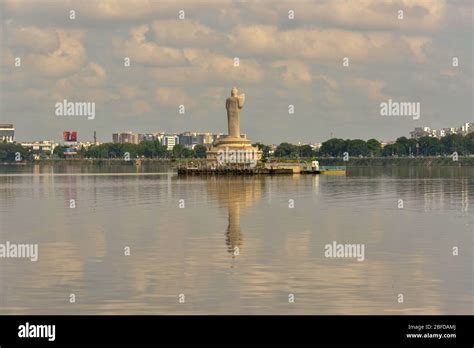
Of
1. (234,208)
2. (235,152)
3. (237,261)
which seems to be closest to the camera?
(237,261)

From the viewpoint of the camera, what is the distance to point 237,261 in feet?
114

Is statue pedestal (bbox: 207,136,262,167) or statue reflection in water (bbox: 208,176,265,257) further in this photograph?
statue pedestal (bbox: 207,136,262,167)

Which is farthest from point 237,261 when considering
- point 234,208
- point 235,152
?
point 235,152

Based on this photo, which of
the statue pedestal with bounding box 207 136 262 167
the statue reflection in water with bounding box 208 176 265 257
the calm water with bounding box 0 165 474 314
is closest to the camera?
the calm water with bounding box 0 165 474 314

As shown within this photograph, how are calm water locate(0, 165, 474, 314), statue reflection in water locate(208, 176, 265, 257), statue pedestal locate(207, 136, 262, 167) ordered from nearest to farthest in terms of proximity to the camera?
calm water locate(0, 165, 474, 314)
statue reflection in water locate(208, 176, 265, 257)
statue pedestal locate(207, 136, 262, 167)

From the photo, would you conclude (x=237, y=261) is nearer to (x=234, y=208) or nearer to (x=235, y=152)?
(x=234, y=208)

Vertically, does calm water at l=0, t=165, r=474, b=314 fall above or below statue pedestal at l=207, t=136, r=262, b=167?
below

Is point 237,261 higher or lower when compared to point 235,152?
lower

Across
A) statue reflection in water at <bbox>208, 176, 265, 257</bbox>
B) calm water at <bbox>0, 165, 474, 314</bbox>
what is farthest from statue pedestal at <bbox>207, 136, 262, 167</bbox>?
calm water at <bbox>0, 165, 474, 314</bbox>

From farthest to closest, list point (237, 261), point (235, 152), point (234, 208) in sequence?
1. point (235, 152)
2. point (234, 208)
3. point (237, 261)

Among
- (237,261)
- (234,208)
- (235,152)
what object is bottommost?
(237,261)

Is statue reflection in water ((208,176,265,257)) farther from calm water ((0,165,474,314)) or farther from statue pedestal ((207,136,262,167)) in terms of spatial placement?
statue pedestal ((207,136,262,167))

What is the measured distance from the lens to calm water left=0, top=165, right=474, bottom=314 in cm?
2684

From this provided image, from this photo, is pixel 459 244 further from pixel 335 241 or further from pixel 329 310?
pixel 329 310
